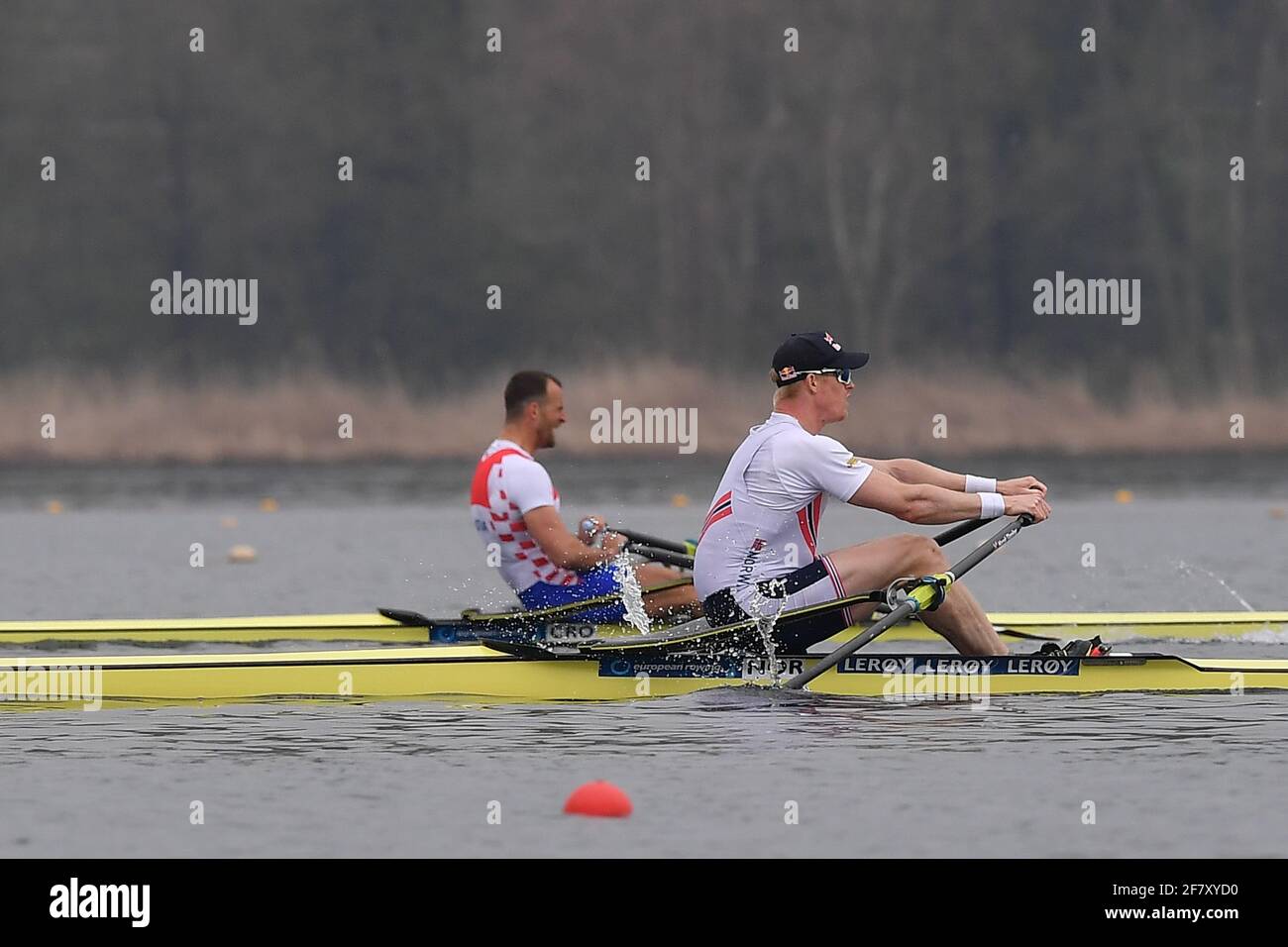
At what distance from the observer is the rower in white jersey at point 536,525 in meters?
12.4

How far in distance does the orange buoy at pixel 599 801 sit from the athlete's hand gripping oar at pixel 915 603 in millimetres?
2345

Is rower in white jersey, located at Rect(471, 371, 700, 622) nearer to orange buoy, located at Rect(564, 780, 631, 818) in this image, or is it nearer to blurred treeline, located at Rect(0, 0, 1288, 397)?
orange buoy, located at Rect(564, 780, 631, 818)

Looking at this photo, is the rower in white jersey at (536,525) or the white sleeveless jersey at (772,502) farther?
the rower in white jersey at (536,525)

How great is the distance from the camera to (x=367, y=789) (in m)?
8.94

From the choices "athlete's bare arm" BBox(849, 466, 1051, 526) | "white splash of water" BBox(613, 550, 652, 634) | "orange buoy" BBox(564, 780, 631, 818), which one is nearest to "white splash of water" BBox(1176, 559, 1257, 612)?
"white splash of water" BBox(613, 550, 652, 634)

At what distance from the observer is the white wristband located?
1071 cm

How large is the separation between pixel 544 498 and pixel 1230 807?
15.7ft

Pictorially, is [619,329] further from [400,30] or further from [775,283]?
[400,30]

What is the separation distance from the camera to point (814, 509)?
1098 cm

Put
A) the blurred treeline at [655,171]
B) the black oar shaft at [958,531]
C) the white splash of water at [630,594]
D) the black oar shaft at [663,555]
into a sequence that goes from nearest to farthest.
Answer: the black oar shaft at [958,531]
the white splash of water at [630,594]
the black oar shaft at [663,555]
the blurred treeline at [655,171]

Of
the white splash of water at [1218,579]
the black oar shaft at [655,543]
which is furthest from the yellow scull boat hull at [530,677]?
the white splash of water at [1218,579]

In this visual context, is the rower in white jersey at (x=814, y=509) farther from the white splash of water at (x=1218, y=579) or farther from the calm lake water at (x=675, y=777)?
the white splash of water at (x=1218, y=579)

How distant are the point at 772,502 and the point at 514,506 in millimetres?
2023
